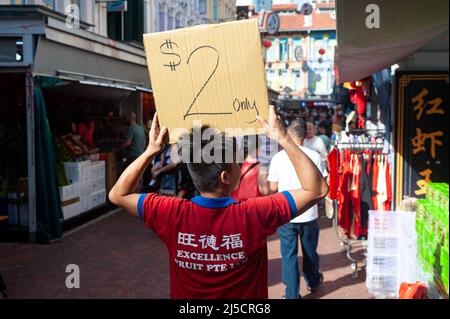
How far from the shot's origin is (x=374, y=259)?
603cm

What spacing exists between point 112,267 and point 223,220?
5359 millimetres

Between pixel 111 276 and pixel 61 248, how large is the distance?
1.80 meters

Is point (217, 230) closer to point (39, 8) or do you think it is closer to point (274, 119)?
point (274, 119)

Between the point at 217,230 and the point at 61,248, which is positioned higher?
the point at 217,230

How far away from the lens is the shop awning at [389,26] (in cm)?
280

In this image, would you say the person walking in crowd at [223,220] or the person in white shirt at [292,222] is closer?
the person walking in crowd at [223,220]

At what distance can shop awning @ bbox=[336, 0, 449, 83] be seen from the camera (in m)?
2.80

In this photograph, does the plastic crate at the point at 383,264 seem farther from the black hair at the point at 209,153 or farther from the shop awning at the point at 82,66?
the shop awning at the point at 82,66

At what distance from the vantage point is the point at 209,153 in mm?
2531

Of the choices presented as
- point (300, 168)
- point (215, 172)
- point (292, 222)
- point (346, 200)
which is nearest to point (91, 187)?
point (346, 200)

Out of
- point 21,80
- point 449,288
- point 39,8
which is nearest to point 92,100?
point 21,80

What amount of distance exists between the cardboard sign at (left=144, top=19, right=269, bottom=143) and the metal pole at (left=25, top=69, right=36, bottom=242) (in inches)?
248

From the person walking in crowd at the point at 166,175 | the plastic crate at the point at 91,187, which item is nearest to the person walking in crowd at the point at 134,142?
the plastic crate at the point at 91,187

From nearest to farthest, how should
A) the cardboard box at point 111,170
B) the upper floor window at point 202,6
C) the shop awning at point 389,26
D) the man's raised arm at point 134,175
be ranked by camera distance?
1. the man's raised arm at point 134,175
2. the shop awning at point 389,26
3. the cardboard box at point 111,170
4. the upper floor window at point 202,6
